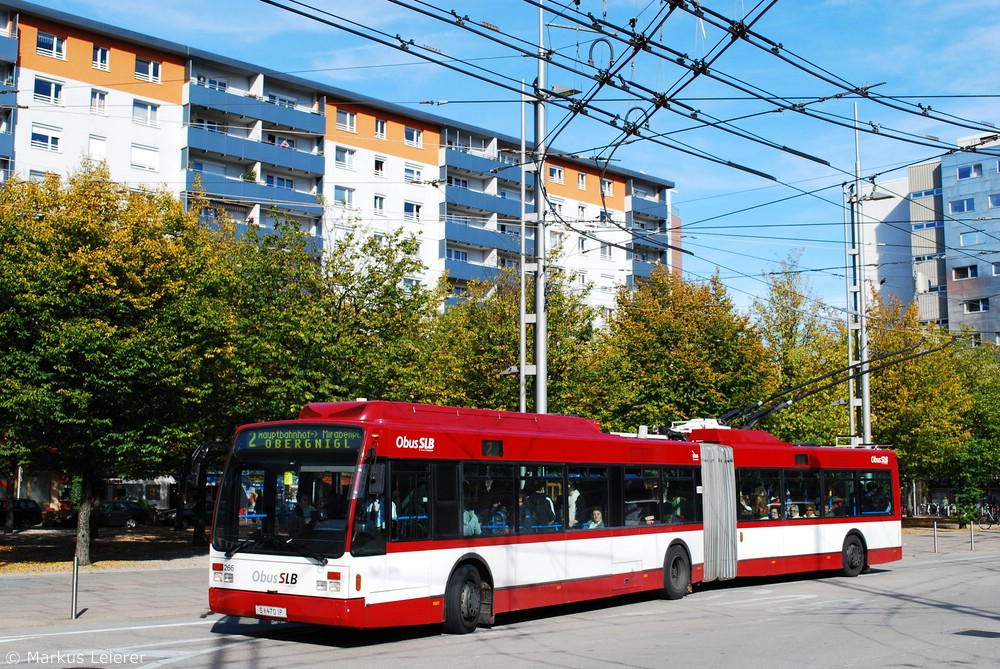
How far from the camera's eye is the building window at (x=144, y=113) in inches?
2036

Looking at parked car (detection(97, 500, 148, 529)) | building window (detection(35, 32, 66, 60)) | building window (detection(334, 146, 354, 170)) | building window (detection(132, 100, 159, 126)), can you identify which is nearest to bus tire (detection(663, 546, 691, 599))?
parked car (detection(97, 500, 148, 529))

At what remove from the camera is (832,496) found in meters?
22.7

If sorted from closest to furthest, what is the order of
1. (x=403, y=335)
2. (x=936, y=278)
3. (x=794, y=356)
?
(x=403, y=335)
(x=794, y=356)
(x=936, y=278)

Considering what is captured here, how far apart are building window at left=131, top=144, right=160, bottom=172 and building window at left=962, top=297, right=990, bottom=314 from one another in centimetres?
6409

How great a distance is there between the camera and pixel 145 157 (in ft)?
171

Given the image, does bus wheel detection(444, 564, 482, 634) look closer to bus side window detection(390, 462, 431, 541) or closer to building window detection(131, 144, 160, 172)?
bus side window detection(390, 462, 431, 541)

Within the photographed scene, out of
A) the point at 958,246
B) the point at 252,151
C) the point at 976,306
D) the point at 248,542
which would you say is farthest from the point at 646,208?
the point at 248,542

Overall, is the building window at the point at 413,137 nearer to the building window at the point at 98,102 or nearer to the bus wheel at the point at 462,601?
the building window at the point at 98,102

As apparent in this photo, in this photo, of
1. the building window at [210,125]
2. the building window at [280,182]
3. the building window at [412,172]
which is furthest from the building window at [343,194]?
the building window at [210,125]

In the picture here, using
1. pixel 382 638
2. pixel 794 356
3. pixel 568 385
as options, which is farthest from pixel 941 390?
pixel 382 638

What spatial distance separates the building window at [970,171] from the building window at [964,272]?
7.35 m

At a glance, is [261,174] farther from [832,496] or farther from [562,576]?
[562,576]

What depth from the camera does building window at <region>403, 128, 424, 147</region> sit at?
211 feet

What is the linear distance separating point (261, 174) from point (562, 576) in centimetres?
4594
